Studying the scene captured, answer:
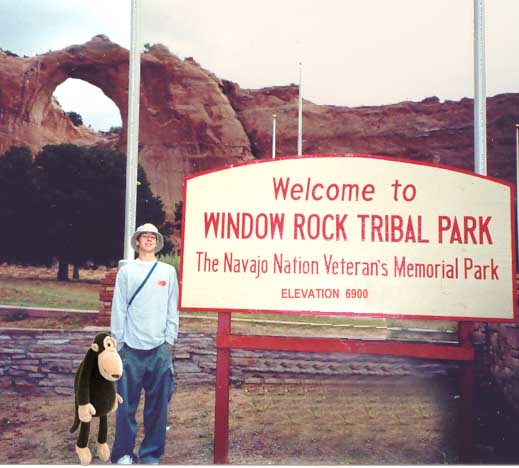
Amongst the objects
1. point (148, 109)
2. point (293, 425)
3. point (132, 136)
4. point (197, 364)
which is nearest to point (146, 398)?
point (197, 364)

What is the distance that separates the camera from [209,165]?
174 inches

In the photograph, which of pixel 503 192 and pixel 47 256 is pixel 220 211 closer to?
Answer: pixel 47 256

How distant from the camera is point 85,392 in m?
3.51

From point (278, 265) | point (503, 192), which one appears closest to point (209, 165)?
point (278, 265)

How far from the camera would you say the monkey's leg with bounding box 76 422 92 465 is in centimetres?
356

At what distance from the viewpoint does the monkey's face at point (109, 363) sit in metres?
3.49

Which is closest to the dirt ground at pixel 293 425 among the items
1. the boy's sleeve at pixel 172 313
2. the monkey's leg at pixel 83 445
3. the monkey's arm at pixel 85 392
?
the monkey's leg at pixel 83 445

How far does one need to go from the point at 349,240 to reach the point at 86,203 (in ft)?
7.17

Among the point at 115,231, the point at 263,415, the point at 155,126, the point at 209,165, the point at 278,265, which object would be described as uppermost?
the point at 155,126

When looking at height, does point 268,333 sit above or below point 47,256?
below

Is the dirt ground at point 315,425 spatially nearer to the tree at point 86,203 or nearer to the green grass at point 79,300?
the green grass at point 79,300

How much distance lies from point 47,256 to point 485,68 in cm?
385

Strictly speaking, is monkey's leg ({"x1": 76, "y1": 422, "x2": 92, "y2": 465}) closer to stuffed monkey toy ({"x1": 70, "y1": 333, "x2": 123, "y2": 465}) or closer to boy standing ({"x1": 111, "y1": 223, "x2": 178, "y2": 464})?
stuffed monkey toy ({"x1": 70, "y1": 333, "x2": 123, "y2": 465})

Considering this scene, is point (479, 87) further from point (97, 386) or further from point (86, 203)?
point (97, 386)
